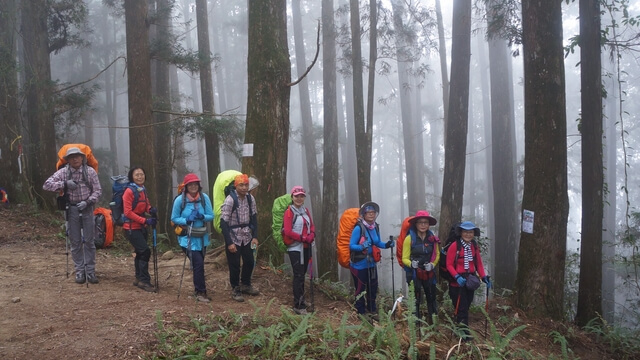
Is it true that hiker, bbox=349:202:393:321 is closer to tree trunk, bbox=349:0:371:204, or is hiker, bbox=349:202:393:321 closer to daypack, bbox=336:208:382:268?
daypack, bbox=336:208:382:268

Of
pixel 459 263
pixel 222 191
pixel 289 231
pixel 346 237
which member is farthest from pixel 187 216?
pixel 459 263

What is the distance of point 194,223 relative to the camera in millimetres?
6543

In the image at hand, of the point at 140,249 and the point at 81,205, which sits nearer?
the point at 81,205

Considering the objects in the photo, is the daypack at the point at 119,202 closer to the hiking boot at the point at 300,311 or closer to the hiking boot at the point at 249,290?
the hiking boot at the point at 249,290

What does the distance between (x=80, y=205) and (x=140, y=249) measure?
1040mm

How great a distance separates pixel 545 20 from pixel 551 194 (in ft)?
9.46

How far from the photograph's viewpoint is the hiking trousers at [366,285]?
6758 millimetres

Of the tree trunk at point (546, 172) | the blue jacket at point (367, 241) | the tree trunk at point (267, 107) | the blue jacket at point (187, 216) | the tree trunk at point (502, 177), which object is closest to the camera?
the blue jacket at point (187, 216)

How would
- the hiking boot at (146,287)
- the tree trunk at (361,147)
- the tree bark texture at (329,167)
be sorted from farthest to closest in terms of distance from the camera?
the tree bark texture at (329,167) → the tree trunk at (361,147) → the hiking boot at (146,287)

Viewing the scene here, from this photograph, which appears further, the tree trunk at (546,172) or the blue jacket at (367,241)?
the tree trunk at (546,172)

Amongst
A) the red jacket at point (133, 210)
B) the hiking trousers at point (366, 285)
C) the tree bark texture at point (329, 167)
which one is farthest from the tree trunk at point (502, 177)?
the red jacket at point (133, 210)

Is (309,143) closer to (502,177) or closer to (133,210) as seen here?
(502,177)

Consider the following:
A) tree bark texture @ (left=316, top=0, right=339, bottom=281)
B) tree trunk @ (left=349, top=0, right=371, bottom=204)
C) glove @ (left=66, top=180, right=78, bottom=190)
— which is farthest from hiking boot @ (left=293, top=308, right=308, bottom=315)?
tree trunk @ (left=349, top=0, right=371, bottom=204)

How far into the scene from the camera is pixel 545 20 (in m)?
7.85
